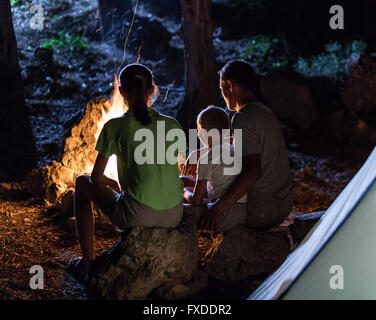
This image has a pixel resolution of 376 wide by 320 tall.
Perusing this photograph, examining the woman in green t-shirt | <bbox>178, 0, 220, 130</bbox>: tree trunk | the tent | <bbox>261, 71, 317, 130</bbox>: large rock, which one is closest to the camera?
the tent

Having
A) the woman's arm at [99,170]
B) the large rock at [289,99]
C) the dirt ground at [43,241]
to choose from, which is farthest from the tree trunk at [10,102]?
the large rock at [289,99]

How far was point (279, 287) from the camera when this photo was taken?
2.50 m

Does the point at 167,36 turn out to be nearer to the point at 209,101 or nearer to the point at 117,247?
the point at 209,101

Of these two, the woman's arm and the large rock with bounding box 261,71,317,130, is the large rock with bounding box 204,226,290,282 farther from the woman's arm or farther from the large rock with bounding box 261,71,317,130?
the large rock with bounding box 261,71,317,130

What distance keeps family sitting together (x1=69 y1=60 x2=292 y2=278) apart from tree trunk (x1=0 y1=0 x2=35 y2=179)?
3588 mm

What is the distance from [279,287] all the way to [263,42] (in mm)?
9848

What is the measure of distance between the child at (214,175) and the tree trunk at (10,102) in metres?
3.77

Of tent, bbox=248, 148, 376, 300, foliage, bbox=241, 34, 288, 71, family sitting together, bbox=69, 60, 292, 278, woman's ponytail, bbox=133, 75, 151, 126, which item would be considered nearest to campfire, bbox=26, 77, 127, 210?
family sitting together, bbox=69, 60, 292, 278

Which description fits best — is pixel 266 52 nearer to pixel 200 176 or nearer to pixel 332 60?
pixel 332 60

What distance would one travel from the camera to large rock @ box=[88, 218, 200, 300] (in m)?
2.92

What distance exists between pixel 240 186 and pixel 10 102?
498 centimetres

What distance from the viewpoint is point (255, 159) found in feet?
10.2

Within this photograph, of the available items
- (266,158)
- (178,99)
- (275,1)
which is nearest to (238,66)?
(266,158)

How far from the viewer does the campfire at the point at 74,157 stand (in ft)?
15.3
